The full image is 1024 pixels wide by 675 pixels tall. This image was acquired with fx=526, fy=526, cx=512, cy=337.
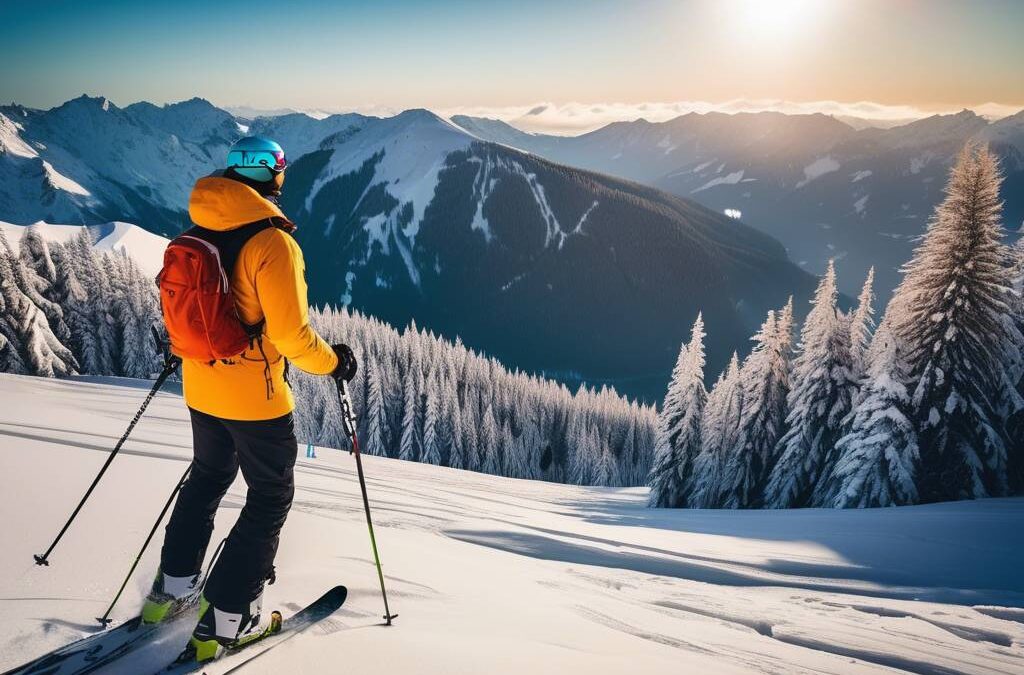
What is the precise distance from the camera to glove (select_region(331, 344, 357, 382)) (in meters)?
3.41

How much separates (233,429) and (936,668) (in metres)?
5.22

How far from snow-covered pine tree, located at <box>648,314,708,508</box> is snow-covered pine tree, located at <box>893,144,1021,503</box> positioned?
10.9 m

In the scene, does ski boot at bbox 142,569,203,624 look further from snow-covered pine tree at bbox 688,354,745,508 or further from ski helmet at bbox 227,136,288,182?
snow-covered pine tree at bbox 688,354,745,508

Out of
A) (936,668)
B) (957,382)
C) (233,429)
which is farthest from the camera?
(957,382)

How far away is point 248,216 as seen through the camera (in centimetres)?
294

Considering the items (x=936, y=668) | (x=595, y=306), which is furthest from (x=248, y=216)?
(x=595, y=306)

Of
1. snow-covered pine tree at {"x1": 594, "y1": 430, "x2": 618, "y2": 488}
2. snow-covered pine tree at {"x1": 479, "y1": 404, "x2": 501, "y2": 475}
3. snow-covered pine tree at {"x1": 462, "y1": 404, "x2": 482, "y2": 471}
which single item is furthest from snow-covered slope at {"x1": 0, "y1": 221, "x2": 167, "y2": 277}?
snow-covered pine tree at {"x1": 594, "y1": 430, "x2": 618, "y2": 488}

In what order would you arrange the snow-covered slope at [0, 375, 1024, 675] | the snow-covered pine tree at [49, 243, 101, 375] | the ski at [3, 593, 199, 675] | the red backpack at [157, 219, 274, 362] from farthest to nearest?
the snow-covered pine tree at [49, 243, 101, 375]
the snow-covered slope at [0, 375, 1024, 675]
the red backpack at [157, 219, 274, 362]
the ski at [3, 593, 199, 675]

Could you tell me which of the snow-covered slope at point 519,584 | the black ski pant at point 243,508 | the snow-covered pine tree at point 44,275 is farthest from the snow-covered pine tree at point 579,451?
the black ski pant at point 243,508

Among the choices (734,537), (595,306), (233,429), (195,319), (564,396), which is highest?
(595,306)

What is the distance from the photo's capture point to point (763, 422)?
79.0ft

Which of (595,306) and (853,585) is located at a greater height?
(595,306)

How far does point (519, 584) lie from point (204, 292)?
3.54 meters

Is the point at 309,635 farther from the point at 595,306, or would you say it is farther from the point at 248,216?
the point at 595,306
